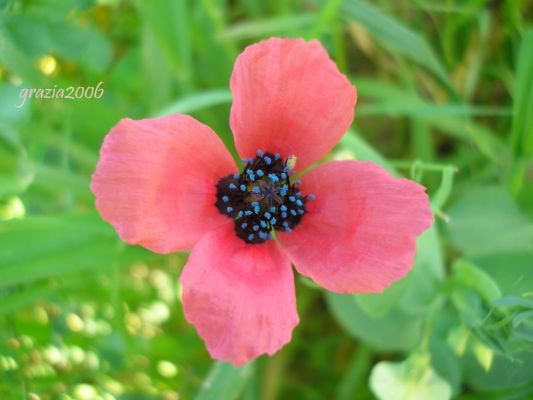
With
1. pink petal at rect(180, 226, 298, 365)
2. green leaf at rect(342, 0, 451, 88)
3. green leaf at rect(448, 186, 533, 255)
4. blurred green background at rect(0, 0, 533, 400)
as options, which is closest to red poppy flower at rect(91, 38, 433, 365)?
pink petal at rect(180, 226, 298, 365)

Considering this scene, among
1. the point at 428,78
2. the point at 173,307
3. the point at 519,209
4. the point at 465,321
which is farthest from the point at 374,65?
the point at 465,321

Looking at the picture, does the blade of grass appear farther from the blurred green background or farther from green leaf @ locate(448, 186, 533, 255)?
green leaf @ locate(448, 186, 533, 255)

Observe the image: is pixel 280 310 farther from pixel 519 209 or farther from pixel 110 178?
pixel 519 209

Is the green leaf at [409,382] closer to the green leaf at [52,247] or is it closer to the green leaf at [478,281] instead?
the green leaf at [478,281]

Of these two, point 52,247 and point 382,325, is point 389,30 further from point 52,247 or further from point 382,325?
point 52,247

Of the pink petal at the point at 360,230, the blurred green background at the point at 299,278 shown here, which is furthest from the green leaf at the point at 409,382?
the pink petal at the point at 360,230
